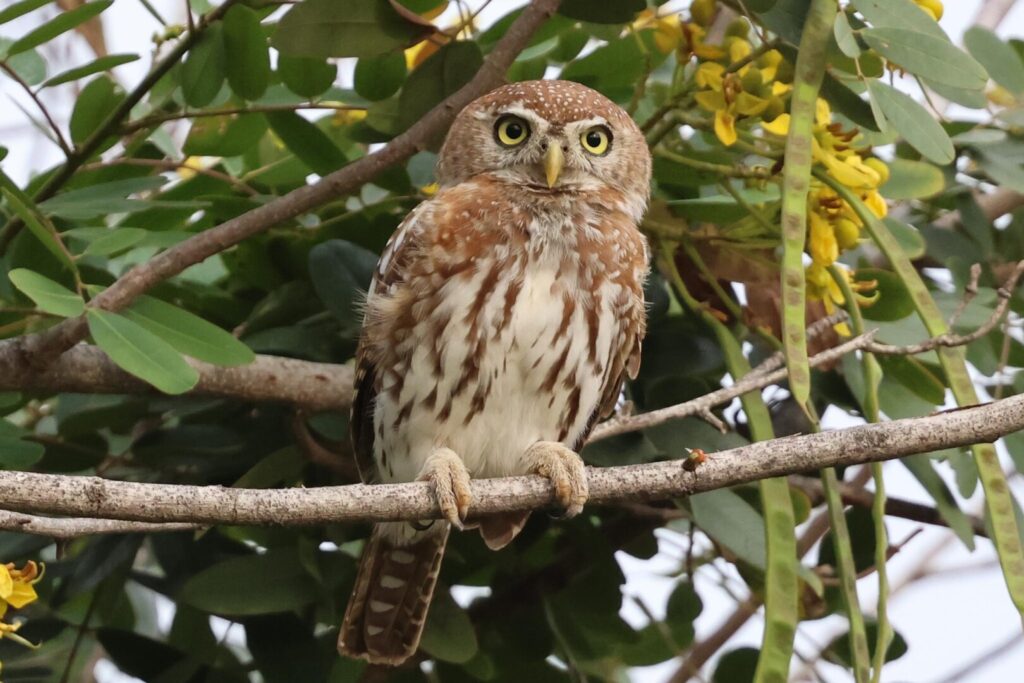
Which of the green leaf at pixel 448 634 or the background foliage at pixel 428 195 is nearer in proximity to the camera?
the background foliage at pixel 428 195

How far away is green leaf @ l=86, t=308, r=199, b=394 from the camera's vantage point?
2.31 meters

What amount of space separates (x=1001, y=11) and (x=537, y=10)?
204 cm

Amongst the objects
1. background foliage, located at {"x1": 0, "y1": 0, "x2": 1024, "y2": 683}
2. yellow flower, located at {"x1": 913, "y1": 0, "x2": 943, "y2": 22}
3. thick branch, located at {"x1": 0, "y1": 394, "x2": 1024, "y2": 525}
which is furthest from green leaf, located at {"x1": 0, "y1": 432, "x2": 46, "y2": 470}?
yellow flower, located at {"x1": 913, "y1": 0, "x2": 943, "y2": 22}

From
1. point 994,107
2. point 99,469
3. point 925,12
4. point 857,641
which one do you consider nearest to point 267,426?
point 99,469

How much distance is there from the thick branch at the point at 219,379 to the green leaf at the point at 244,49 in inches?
22.6

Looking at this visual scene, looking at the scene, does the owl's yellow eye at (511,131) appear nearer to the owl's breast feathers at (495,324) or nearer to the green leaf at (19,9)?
the owl's breast feathers at (495,324)

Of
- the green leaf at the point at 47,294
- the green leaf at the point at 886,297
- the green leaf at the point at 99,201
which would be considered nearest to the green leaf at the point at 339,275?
the green leaf at the point at 99,201

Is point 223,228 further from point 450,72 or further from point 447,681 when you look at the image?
point 447,681

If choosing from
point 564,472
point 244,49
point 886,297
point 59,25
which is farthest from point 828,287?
point 59,25

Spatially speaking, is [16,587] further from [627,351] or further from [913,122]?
[913,122]

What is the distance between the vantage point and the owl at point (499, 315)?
2.92m

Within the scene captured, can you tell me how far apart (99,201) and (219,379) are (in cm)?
47

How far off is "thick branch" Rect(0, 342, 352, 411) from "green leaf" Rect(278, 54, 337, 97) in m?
0.59

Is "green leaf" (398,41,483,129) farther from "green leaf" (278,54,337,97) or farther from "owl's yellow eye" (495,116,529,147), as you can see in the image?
"owl's yellow eye" (495,116,529,147)
